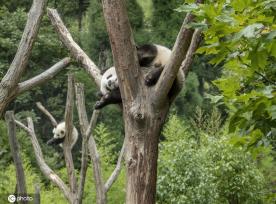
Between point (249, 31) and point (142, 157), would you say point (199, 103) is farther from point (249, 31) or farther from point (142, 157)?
point (249, 31)

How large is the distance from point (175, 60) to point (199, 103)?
11.1 m

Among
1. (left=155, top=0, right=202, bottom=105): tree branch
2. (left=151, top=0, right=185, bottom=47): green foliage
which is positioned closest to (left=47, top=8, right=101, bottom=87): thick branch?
(left=155, top=0, right=202, bottom=105): tree branch

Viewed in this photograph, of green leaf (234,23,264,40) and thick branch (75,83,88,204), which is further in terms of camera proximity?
thick branch (75,83,88,204)

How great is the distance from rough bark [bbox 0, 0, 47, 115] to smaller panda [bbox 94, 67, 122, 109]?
70 centimetres

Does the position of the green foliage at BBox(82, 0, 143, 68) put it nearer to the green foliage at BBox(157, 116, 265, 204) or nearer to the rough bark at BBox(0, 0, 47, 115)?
the green foliage at BBox(157, 116, 265, 204)

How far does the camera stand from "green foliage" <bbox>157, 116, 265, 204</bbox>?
24.4 ft

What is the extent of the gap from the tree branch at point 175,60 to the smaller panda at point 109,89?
3.77 feet

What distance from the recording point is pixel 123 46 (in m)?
3.23

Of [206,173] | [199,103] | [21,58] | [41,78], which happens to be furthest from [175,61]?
[199,103]

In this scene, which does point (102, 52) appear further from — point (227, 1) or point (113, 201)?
point (227, 1)

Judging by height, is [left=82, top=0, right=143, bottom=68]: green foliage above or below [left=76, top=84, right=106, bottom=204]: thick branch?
above

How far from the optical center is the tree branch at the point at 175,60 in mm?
2996

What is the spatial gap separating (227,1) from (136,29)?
430 inches

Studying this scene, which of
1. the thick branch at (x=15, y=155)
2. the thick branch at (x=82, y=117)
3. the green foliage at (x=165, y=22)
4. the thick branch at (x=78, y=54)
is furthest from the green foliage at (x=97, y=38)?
the thick branch at (x=78, y=54)
